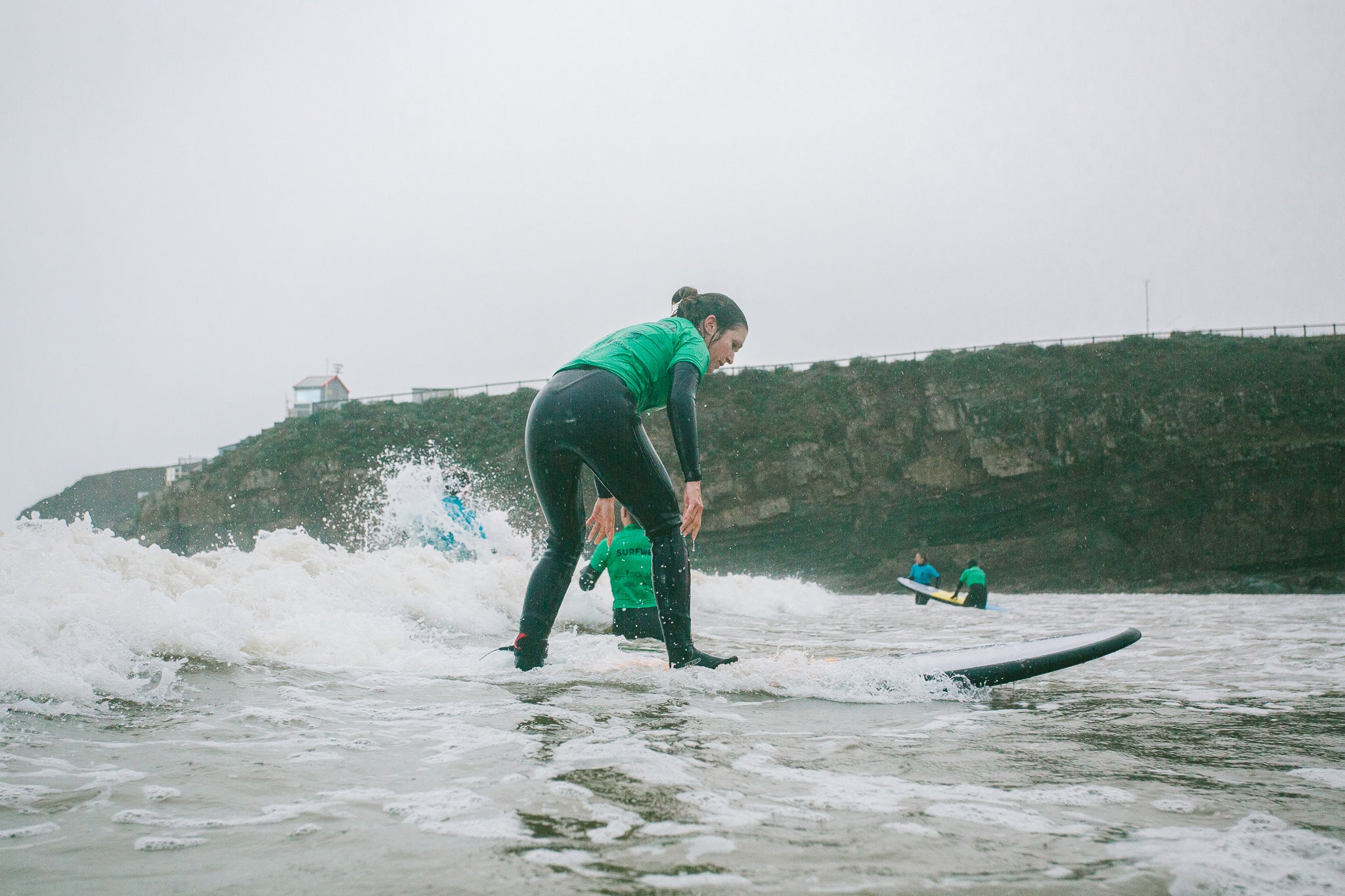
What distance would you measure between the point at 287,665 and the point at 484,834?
8.68ft

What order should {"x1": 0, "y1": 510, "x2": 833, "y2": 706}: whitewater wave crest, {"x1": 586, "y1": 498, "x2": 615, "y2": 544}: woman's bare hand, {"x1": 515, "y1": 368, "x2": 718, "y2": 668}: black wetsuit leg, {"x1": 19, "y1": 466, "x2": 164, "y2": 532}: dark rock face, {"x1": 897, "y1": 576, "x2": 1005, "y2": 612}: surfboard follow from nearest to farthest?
{"x1": 0, "y1": 510, "x2": 833, "y2": 706}: whitewater wave crest
{"x1": 515, "y1": 368, "x2": 718, "y2": 668}: black wetsuit leg
{"x1": 586, "y1": 498, "x2": 615, "y2": 544}: woman's bare hand
{"x1": 897, "y1": 576, "x2": 1005, "y2": 612}: surfboard
{"x1": 19, "y1": 466, "x2": 164, "y2": 532}: dark rock face

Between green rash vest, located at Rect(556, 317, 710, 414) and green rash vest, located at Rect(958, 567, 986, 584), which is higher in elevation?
green rash vest, located at Rect(556, 317, 710, 414)

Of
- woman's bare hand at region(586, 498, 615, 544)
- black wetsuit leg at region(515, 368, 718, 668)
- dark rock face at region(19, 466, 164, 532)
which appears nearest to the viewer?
black wetsuit leg at region(515, 368, 718, 668)

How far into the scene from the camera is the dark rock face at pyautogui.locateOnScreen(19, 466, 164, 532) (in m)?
44.9

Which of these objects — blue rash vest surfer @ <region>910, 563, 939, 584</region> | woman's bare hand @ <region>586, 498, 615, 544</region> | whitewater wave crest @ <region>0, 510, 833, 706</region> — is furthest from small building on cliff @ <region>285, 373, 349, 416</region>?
woman's bare hand @ <region>586, 498, 615, 544</region>

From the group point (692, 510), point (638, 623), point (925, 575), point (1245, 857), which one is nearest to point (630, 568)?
point (638, 623)

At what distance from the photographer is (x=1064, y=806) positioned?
1799 mm

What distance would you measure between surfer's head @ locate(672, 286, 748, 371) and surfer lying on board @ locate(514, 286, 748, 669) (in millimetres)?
101

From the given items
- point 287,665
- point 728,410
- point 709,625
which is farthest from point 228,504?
point 287,665

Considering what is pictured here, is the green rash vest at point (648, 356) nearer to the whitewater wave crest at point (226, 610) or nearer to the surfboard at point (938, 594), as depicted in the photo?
the whitewater wave crest at point (226, 610)

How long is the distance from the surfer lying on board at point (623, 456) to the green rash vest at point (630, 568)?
1827mm

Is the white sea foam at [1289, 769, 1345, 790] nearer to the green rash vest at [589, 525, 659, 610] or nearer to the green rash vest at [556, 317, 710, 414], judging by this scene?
the green rash vest at [556, 317, 710, 414]

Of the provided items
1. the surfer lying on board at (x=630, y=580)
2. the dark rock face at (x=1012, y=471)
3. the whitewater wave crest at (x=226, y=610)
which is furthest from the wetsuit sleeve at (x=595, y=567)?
the dark rock face at (x=1012, y=471)

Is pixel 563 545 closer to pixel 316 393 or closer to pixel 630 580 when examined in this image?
pixel 630 580
